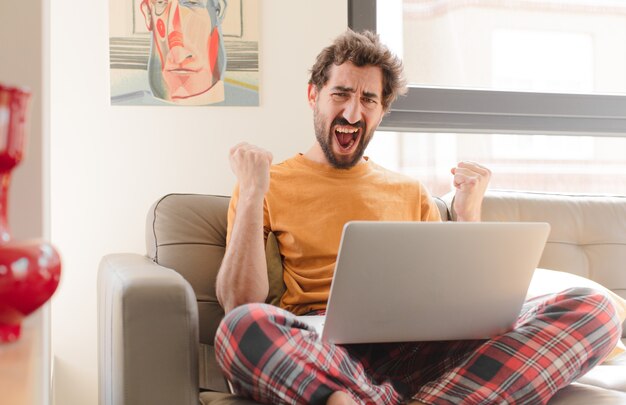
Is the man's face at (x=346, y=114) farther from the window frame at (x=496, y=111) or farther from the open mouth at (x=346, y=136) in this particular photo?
the window frame at (x=496, y=111)

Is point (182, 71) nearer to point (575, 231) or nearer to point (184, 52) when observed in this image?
A: point (184, 52)

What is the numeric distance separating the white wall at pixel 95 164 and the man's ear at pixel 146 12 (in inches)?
4.0

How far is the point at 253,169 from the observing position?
5.97 feet

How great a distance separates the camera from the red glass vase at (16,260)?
622 mm

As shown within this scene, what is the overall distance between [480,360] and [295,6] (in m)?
1.38

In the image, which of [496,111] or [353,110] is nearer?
[353,110]

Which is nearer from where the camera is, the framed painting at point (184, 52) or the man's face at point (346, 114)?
the man's face at point (346, 114)

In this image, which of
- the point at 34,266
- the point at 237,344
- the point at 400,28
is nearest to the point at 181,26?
the point at 400,28

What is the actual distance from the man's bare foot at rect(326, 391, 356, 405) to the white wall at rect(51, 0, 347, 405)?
1134 mm

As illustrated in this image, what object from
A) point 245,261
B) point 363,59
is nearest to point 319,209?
point 245,261

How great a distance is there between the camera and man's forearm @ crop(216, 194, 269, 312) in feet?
5.92

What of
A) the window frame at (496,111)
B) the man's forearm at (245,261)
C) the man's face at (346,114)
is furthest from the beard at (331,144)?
the window frame at (496,111)

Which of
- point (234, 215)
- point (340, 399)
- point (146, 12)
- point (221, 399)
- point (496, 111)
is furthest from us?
point (496, 111)

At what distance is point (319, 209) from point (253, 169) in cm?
27
